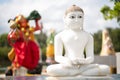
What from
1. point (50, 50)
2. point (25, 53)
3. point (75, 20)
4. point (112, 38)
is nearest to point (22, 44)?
point (25, 53)

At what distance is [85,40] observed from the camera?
4684mm

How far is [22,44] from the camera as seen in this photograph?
29.9ft

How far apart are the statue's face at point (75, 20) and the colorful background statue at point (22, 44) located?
14.0 feet

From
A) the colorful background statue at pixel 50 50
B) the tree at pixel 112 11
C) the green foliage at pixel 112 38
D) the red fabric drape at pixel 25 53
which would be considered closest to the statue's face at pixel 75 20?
the tree at pixel 112 11

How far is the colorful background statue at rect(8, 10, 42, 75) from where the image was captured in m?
8.94

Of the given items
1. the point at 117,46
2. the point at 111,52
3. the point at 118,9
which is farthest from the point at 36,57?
the point at 117,46

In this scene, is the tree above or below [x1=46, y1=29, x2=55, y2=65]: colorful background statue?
above

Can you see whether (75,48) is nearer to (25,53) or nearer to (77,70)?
(77,70)

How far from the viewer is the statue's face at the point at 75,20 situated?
4.71m

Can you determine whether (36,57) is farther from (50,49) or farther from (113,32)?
(113,32)

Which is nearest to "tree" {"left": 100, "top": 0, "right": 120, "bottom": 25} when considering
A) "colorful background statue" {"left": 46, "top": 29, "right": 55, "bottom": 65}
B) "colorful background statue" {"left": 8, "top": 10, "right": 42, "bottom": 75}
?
"colorful background statue" {"left": 8, "top": 10, "right": 42, "bottom": 75}

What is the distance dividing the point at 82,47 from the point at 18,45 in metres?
4.66

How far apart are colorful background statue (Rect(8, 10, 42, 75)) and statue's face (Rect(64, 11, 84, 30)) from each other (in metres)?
4.26

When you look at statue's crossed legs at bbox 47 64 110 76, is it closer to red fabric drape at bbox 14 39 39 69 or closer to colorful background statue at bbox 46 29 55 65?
red fabric drape at bbox 14 39 39 69
